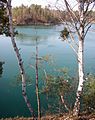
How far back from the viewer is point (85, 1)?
30.9 ft

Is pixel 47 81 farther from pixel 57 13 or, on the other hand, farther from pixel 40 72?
pixel 40 72

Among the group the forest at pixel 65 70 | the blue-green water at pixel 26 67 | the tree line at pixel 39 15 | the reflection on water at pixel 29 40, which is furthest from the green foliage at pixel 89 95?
the reflection on water at pixel 29 40

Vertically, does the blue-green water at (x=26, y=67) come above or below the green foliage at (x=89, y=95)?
below

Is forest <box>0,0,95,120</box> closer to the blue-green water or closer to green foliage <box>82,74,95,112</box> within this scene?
green foliage <box>82,74,95,112</box>

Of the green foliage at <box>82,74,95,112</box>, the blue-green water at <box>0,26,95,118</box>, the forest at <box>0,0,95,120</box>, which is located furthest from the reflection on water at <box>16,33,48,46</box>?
the green foliage at <box>82,74,95,112</box>

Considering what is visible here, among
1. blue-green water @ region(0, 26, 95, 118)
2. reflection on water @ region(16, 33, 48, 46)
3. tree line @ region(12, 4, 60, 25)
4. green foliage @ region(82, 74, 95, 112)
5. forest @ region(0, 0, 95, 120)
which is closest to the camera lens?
forest @ region(0, 0, 95, 120)

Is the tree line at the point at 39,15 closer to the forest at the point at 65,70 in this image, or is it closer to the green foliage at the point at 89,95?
the forest at the point at 65,70

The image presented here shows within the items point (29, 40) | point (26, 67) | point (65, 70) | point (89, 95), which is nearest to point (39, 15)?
point (26, 67)

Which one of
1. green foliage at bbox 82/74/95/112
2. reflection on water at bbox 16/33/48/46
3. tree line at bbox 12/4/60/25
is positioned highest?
tree line at bbox 12/4/60/25

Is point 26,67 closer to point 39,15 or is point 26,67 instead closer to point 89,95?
point 39,15

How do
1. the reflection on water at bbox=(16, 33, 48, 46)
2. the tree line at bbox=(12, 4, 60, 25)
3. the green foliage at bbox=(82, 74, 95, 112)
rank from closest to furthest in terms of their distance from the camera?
the tree line at bbox=(12, 4, 60, 25), the green foliage at bbox=(82, 74, 95, 112), the reflection on water at bbox=(16, 33, 48, 46)

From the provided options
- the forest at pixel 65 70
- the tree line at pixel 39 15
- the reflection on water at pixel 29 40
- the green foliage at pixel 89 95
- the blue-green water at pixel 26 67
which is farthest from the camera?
the reflection on water at pixel 29 40

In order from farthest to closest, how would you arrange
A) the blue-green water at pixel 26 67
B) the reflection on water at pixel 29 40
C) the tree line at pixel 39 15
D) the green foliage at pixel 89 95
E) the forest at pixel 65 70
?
the reflection on water at pixel 29 40 < the blue-green water at pixel 26 67 < the green foliage at pixel 89 95 < the tree line at pixel 39 15 < the forest at pixel 65 70

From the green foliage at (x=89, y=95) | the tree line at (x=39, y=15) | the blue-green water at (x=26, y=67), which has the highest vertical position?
the tree line at (x=39, y=15)
